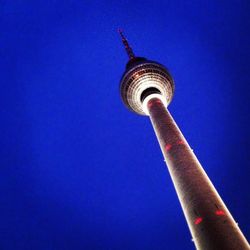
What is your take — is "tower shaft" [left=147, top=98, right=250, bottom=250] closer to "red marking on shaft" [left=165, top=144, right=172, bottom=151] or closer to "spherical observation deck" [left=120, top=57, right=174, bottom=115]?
"red marking on shaft" [left=165, top=144, right=172, bottom=151]

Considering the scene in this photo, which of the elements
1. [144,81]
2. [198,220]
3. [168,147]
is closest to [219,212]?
[198,220]

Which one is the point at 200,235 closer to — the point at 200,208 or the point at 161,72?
the point at 200,208

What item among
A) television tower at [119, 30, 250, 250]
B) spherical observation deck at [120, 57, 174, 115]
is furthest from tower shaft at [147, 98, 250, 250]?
spherical observation deck at [120, 57, 174, 115]

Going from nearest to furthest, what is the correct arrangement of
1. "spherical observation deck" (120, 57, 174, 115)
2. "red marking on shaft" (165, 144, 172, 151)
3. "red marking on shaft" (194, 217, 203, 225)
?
"red marking on shaft" (194, 217, 203, 225), "red marking on shaft" (165, 144, 172, 151), "spherical observation deck" (120, 57, 174, 115)

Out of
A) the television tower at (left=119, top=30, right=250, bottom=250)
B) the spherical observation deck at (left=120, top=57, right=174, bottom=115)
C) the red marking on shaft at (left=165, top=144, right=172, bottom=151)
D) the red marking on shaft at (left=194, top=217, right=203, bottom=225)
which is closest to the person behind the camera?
the television tower at (left=119, top=30, right=250, bottom=250)

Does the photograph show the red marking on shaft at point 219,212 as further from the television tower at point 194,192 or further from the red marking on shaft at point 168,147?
the red marking on shaft at point 168,147

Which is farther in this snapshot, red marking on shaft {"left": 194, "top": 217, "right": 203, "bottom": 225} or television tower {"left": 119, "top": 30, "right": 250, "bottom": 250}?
red marking on shaft {"left": 194, "top": 217, "right": 203, "bottom": 225}

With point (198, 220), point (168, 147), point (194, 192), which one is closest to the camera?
point (198, 220)

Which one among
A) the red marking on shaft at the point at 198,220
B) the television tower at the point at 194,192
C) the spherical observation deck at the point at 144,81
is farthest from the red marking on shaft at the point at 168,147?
the spherical observation deck at the point at 144,81

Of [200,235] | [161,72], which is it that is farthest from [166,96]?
[200,235]

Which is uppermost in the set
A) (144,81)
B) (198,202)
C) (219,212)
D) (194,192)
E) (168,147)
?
(144,81)

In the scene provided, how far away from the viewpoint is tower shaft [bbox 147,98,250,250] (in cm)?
1134

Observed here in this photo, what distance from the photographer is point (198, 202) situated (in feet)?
43.5

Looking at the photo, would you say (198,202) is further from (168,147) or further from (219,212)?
(168,147)
